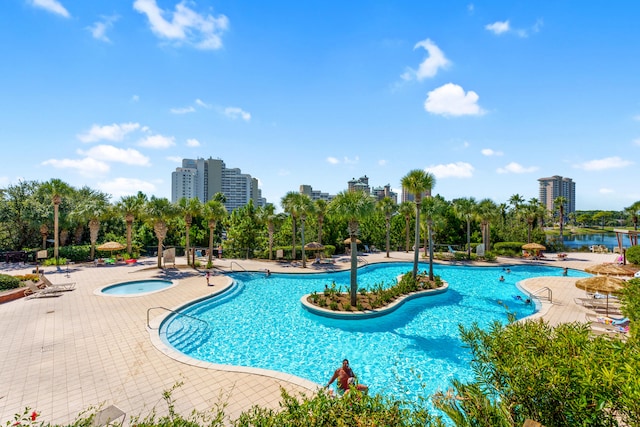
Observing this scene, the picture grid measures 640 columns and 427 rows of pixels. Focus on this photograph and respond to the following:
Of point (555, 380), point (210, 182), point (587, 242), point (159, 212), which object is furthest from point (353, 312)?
point (210, 182)

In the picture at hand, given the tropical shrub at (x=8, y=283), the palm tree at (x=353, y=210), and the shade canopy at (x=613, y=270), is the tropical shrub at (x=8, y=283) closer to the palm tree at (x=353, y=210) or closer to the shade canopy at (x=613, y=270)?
the palm tree at (x=353, y=210)

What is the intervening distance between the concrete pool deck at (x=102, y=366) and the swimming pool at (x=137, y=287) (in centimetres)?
198

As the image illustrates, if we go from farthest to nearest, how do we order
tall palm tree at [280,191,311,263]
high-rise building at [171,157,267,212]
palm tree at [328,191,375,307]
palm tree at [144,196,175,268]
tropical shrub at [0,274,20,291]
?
high-rise building at [171,157,267,212] → tall palm tree at [280,191,311,263] → palm tree at [144,196,175,268] → tropical shrub at [0,274,20,291] → palm tree at [328,191,375,307]

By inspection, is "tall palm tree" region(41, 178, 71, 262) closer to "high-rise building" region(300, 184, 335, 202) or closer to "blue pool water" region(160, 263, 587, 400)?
"blue pool water" region(160, 263, 587, 400)

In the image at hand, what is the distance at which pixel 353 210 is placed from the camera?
14.9m

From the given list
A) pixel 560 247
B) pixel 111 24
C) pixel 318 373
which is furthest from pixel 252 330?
pixel 560 247

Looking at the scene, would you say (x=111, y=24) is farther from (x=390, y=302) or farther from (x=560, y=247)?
(x=560, y=247)

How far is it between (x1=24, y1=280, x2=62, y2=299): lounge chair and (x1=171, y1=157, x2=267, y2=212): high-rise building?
398 feet

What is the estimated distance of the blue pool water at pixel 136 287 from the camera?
18.3m

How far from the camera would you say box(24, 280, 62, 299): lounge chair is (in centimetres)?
1583

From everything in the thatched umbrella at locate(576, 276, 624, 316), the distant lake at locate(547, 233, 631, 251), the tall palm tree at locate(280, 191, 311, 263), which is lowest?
the distant lake at locate(547, 233, 631, 251)

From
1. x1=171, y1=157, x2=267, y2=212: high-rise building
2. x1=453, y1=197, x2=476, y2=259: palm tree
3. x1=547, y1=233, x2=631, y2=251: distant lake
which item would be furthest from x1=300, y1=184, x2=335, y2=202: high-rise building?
x1=453, y1=197, x2=476, y2=259: palm tree

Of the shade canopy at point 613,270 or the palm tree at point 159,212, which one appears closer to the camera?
the shade canopy at point 613,270

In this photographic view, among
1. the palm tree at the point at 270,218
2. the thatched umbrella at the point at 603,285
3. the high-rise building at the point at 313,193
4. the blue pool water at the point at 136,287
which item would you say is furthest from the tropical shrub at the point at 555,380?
the high-rise building at the point at 313,193
